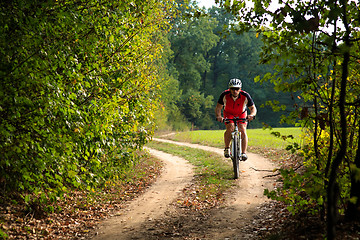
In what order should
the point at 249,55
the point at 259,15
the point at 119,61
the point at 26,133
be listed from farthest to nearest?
the point at 249,55 < the point at 119,61 < the point at 26,133 < the point at 259,15

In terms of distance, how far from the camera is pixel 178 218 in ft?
21.2

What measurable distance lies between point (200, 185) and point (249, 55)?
5556 centimetres

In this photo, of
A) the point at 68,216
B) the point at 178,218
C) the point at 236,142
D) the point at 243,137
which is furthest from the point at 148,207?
the point at 243,137

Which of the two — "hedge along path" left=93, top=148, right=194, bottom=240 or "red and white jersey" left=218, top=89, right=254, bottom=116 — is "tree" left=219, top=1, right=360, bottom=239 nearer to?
"hedge along path" left=93, top=148, right=194, bottom=240

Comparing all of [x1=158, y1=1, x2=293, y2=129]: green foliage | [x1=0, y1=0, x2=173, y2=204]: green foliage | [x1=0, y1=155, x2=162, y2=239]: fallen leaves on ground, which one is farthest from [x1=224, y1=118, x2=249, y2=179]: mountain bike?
[x1=158, y1=1, x2=293, y2=129]: green foliage

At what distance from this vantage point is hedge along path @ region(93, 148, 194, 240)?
19.8 ft

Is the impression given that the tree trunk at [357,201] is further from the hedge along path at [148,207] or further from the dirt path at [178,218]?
the hedge along path at [148,207]

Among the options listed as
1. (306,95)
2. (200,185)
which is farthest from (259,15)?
(200,185)

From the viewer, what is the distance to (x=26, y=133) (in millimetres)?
4961

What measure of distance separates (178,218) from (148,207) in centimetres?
122

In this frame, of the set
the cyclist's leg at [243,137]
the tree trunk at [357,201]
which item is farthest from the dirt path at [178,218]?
the tree trunk at [357,201]

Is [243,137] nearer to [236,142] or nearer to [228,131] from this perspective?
[236,142]

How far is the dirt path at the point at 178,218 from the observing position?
5613 mm

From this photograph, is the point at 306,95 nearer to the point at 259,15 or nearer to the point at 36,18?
the point at 259,15
